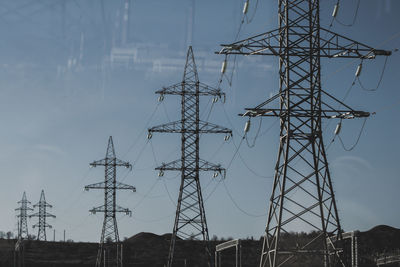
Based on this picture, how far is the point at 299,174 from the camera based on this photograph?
3344cm

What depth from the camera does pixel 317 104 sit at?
113ft

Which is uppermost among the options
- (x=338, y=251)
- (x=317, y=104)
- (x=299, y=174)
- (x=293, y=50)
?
(x=293, y=50)

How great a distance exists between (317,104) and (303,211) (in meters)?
4.82

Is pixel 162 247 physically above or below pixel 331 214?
above

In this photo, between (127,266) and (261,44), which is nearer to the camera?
(261,44)

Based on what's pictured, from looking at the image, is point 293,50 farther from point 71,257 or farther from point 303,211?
point 71,257

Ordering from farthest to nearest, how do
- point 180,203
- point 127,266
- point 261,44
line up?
point 127,266, point 180,203, point 261,44

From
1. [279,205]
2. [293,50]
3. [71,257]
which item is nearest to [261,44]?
[293,50]

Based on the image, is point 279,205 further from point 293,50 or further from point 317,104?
point 293,50

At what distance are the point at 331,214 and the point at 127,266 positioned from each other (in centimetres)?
6758

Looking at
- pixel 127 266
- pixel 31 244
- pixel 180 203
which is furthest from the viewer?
pixel 31 244

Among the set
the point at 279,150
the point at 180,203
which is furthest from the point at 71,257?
the point at 279,150

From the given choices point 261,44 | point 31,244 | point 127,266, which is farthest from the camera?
point 31,244

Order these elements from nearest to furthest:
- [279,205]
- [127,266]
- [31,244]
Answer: [279,205], [127,266], [31,244]
